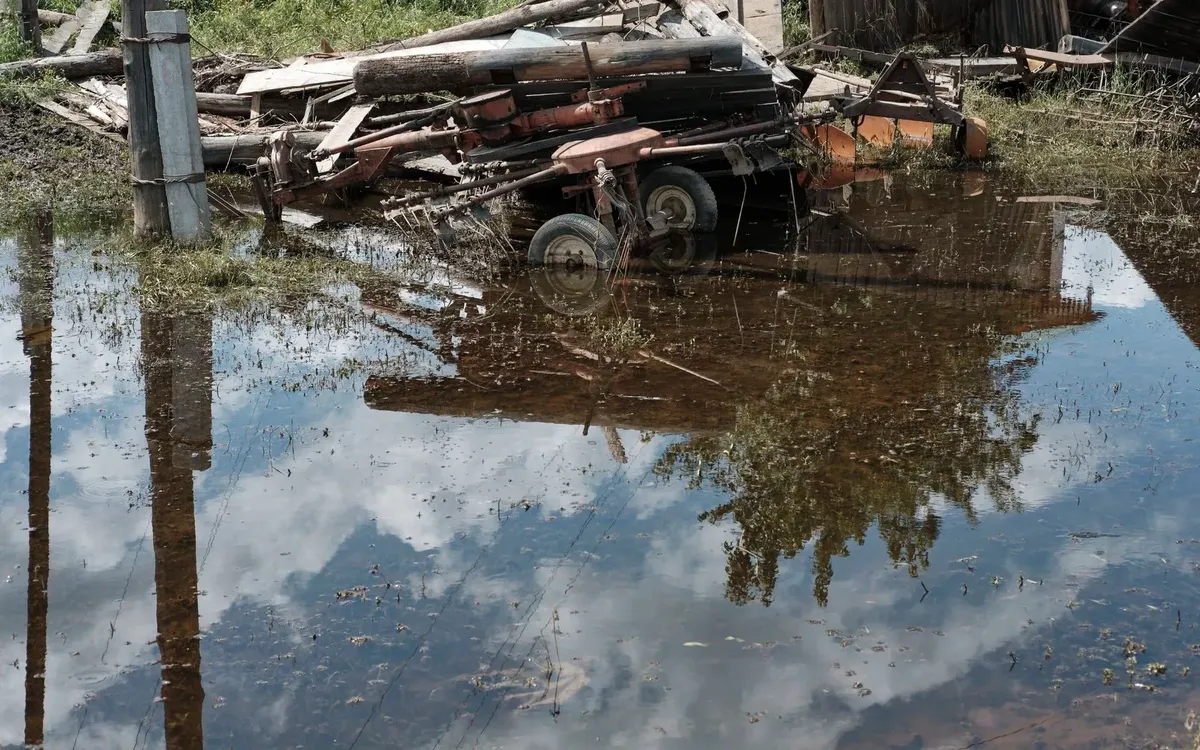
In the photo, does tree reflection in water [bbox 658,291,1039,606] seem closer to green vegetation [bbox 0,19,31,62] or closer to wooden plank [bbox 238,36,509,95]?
wooden plank [bbox 238,36,509,95]

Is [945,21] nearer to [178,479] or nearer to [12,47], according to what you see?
[12,47]

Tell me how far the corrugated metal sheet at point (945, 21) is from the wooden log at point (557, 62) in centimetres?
924

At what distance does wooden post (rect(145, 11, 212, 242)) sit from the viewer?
10531 mm

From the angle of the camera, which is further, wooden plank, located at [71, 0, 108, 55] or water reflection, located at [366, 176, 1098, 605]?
wooden plank, located at [71, 0, 108, 55]

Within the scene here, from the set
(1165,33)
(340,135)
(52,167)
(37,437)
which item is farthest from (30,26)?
(1165,33)

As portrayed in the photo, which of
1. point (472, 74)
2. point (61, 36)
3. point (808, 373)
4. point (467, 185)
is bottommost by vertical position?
point (808, 373)

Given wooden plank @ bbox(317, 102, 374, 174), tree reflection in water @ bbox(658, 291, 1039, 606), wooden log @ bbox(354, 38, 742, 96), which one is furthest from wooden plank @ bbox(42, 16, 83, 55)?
tree reflection in water @ bbox(658, 291, 1039, 606)

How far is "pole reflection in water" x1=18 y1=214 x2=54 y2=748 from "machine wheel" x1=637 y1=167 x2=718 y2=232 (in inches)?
214

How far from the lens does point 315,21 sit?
67.7 feet

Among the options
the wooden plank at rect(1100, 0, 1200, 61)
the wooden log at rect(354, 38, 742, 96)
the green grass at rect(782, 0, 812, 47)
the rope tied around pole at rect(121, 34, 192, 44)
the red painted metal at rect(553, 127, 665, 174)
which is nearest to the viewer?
the red painted metal at rect(553, 127, 665, 174)

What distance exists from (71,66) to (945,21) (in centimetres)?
1380

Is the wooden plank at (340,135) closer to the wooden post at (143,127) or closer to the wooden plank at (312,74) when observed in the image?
the wooden post at (143,127)

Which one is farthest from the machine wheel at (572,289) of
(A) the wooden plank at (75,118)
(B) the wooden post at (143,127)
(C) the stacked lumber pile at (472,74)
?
(A) the wooden plank at (75,118)

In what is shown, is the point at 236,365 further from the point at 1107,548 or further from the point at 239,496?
the point at 1107,548
